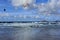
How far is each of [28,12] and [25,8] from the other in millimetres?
63

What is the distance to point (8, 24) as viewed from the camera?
72.4 inches

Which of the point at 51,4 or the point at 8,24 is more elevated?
the point at 51,4

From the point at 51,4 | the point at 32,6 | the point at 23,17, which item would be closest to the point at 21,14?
the point at 23,17

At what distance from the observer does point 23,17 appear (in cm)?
186

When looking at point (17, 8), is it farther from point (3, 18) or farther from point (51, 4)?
point (51, 4)

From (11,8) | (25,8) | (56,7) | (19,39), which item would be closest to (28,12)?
(25,8)

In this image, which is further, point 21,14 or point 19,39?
point 21,14

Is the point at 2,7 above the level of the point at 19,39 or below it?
above

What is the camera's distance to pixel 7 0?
1.87 metres

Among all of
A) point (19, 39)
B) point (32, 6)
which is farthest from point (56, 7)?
point (19, 39)

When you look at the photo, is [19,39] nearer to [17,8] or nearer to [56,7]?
[17,8]

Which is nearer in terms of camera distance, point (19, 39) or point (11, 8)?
point (19, 39)

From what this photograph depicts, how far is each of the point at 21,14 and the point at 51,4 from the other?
38cm

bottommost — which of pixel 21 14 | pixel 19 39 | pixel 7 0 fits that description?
pixel 19 39
